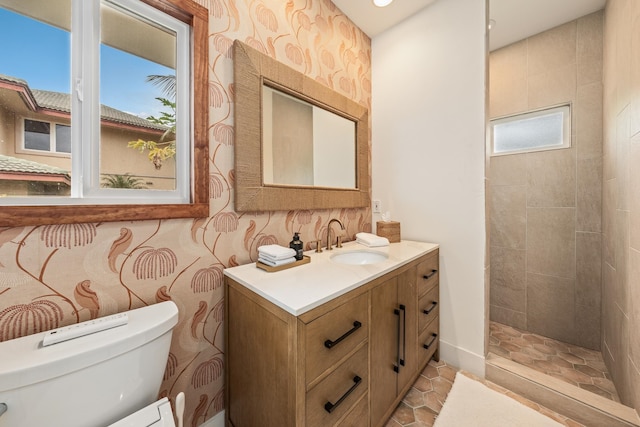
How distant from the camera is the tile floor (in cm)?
126

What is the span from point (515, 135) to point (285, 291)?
8.47 ft

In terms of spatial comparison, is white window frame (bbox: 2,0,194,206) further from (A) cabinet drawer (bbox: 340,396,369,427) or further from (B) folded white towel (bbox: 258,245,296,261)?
(A) cabinet drawer (bbox: 340,396,369,427)

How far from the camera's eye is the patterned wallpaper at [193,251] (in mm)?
763

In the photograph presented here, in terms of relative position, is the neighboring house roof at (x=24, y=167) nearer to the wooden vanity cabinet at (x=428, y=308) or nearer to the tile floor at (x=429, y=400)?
the wooden vanity cabinet at (x=428, y=308)

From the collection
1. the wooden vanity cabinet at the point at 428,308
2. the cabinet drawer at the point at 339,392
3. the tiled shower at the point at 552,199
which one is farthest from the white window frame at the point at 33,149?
the tiled shower at the point at 552,199

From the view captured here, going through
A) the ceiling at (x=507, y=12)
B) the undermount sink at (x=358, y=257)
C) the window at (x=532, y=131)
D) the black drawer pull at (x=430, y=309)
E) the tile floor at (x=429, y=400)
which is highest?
the ceiling at (x=507, y=12)

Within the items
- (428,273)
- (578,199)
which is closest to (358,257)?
(428,273)

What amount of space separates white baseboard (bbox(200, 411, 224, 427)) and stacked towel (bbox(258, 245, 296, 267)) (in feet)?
2.60

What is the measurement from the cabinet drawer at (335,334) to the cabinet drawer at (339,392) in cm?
5

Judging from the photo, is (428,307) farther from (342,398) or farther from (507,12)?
(507,12)

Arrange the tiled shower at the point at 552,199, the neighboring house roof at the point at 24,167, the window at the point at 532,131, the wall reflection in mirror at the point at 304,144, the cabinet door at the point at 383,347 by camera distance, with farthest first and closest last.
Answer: the window at the point at 532,131 → the tiled shower at the point at 552,199 → the wall reflection in mirror at the point at 304,144 → the cabinet door at the point at 383,347 → the neighboring house roof at the point at 24,167

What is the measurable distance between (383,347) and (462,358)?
3.12 ft

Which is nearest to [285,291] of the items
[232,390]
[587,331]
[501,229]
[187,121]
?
[232,390]

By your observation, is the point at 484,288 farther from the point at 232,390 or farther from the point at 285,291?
the point at 232,390
